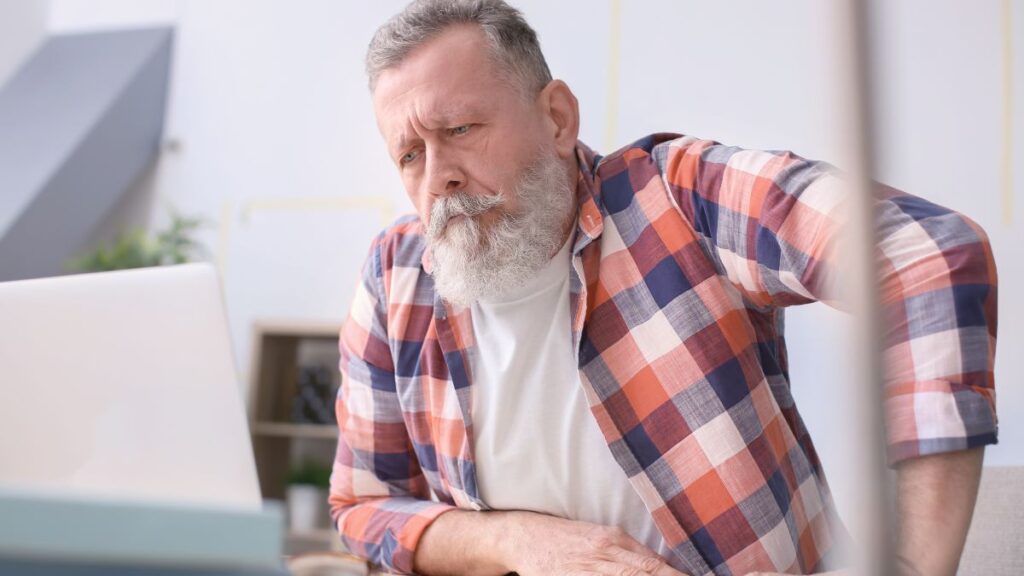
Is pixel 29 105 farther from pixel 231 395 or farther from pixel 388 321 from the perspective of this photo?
pixel 231 395

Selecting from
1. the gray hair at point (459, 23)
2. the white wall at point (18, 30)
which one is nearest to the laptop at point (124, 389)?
the gray hair at point (459, 23)

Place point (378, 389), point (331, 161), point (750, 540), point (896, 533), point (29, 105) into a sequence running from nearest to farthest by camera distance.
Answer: point (896, 533) < point (750, 540) < point (378, 389) < point (331, 161) < point (29, 105)

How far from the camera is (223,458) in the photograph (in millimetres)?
904

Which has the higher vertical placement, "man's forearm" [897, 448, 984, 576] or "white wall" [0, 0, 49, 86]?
"white wall" [0, 0, 49, 86]

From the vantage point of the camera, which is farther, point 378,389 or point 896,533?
point 378,389

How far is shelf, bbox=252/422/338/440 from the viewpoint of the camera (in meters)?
4.16

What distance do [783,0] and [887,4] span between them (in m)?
3.60

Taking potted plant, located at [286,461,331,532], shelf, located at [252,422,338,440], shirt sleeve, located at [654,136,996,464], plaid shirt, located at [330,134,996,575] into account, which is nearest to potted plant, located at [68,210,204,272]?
shelf, located at [252,422,338,440]

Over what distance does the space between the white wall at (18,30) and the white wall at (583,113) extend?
4.9 inches

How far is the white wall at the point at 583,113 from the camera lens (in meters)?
3.09

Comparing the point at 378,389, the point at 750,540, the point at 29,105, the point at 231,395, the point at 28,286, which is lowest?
the point at 750,540

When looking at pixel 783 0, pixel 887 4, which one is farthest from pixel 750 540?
pixel 783 0

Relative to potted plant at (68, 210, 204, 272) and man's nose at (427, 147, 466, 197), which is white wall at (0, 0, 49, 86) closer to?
potted plant at (68, 210, 204, 272)

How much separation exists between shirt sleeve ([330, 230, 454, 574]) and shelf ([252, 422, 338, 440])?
2824mm
